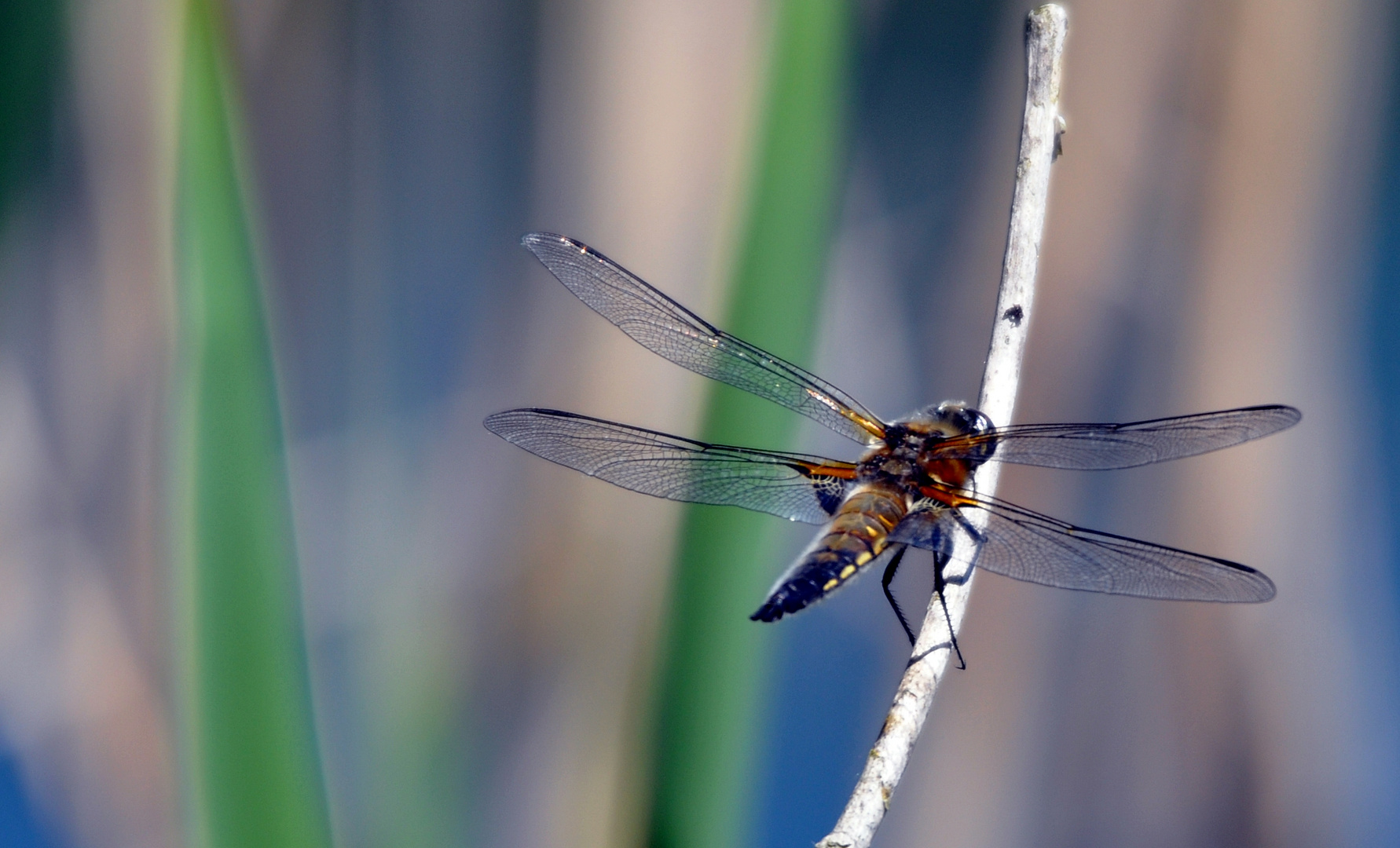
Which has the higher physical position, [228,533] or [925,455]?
[925,455]

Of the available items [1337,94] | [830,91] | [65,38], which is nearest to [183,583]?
[830,91]

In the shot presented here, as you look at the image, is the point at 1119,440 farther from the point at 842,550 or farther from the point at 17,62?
the point at 17,62

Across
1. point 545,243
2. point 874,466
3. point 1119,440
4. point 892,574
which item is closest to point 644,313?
point 545,243

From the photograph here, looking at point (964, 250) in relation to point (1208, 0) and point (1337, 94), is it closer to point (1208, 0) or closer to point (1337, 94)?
point (1208, 0)

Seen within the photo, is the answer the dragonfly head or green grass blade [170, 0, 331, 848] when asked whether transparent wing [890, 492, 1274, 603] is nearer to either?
the dragonfly head

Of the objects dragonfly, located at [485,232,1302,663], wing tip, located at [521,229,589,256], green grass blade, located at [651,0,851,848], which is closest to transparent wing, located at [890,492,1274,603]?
dragonfly, located at [485,232,1302,663]
